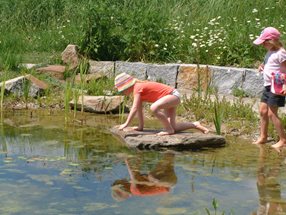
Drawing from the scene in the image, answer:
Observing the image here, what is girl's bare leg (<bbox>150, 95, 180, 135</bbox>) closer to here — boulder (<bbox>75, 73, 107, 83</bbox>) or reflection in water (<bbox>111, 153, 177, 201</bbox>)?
reflection in water (<bbox>111, 153, 177, 201</bbox>)

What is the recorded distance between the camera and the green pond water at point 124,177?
538cm

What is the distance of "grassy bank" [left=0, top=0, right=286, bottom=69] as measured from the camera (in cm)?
1138

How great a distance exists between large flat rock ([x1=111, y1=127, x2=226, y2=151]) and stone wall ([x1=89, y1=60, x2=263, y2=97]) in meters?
2.31

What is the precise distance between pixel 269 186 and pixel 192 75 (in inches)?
197

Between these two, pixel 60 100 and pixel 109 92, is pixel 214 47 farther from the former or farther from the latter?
pixel 60 100

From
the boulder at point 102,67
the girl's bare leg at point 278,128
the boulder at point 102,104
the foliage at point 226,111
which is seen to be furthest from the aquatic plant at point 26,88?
the girl's bare leg at point 278,128

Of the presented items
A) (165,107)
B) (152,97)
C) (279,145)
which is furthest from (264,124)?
(152,97)

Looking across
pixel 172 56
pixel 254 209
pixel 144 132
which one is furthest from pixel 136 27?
pixel 254 209

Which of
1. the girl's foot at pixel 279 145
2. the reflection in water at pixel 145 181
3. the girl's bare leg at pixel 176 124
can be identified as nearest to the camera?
the reflection in water at pixel 145 181

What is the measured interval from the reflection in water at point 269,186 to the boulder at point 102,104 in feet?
9.11

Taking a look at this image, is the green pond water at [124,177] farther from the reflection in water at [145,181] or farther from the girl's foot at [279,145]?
the girl's foot at [279,145]

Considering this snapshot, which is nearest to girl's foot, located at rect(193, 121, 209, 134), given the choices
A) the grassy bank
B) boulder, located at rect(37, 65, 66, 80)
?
the grassy bank

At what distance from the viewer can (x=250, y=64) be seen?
36.0ft

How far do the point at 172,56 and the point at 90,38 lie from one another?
1577 millimetres
